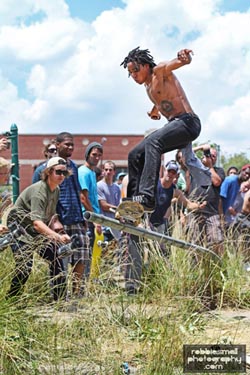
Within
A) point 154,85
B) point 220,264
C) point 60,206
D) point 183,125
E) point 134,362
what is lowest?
point 134,362

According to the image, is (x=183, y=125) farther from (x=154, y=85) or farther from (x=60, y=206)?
(x=60, y=206)

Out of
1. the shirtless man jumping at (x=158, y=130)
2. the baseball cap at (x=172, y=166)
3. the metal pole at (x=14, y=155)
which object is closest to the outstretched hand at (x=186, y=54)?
the shirtless man jumping at (x=158, y=130)

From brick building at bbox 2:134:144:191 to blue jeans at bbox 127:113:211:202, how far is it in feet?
131

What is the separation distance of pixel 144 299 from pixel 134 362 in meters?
1.04

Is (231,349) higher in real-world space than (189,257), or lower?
lower

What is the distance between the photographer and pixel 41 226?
5.12 metres

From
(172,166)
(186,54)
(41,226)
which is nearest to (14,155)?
(172,166)

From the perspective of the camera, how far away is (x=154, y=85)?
5117 mm

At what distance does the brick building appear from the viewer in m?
46.2

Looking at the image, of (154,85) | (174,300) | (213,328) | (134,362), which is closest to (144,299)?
(174,300)

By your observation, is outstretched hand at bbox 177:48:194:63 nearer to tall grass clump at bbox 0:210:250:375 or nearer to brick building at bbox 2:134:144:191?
tall grass clump at bbox 0:210:250:375

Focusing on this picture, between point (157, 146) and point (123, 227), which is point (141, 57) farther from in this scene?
point (123, 227)

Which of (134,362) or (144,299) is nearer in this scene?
(134,362)

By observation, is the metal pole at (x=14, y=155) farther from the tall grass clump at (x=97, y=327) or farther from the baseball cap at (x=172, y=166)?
the tall grass clump at (x=97, y=327)
